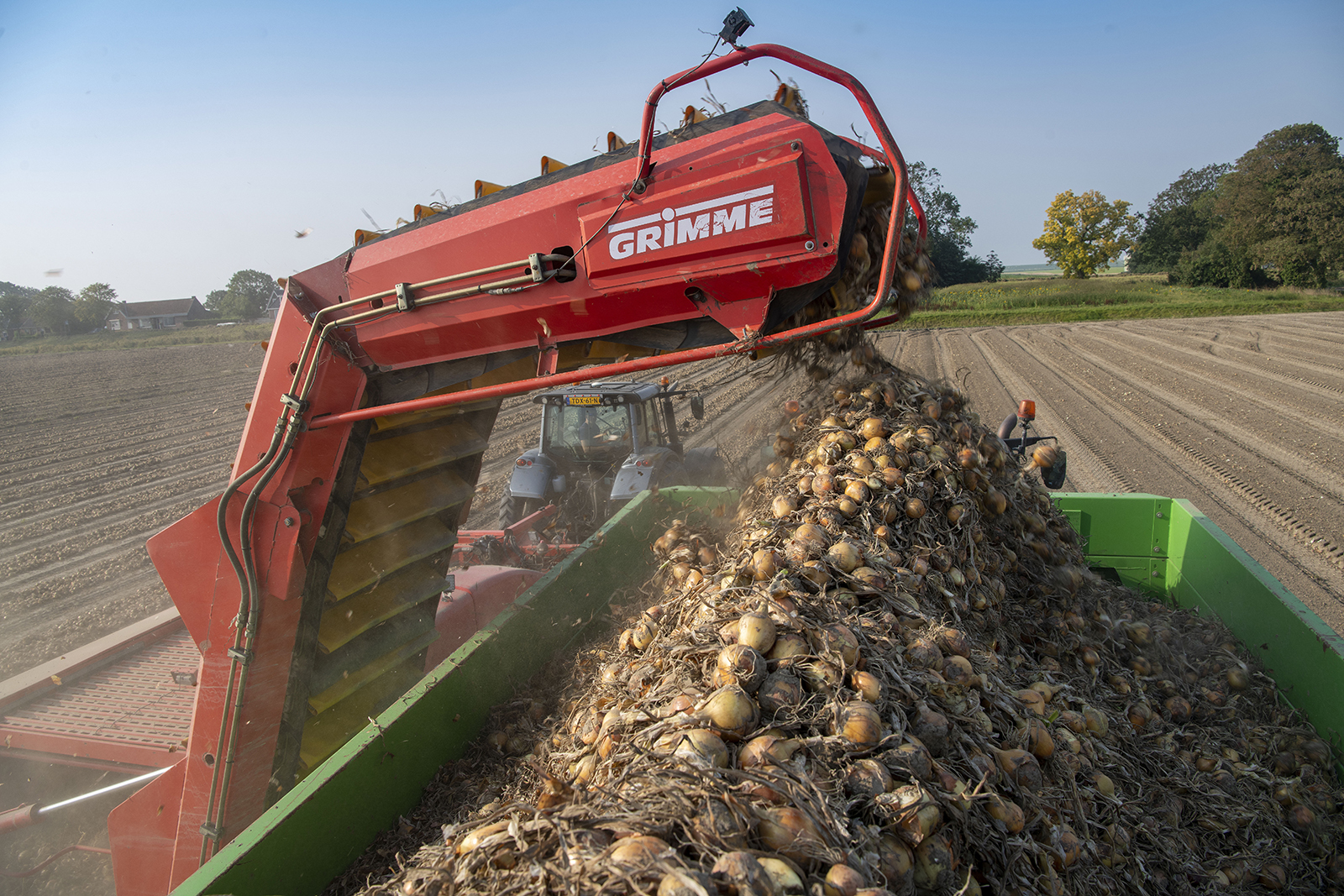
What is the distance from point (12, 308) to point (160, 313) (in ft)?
54.7

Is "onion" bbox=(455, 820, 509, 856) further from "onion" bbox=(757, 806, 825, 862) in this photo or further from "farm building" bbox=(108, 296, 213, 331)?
"farm building" bbox=(108, 296, 213, 331)

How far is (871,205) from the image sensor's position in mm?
2264

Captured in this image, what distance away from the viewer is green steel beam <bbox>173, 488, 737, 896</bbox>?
1861 millimetres

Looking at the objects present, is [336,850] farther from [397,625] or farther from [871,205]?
[871,205]

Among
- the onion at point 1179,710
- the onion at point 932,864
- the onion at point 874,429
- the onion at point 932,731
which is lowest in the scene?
the onion at point 1179,710

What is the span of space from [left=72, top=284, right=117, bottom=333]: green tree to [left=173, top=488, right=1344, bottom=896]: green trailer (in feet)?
185

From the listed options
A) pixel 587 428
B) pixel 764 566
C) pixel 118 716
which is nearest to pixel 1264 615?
pixel 764 566

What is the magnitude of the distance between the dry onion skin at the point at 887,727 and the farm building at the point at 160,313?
2509 inches

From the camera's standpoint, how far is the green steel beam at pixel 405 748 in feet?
6.11

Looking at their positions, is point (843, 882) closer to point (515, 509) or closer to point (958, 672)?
point (958, 672)

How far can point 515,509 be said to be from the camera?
6855 mm

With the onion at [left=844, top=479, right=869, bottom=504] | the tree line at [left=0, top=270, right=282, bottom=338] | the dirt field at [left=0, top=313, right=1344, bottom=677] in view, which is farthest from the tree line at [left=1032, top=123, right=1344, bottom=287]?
the tree line at [left=0, top=270, right=282, bottom=338]

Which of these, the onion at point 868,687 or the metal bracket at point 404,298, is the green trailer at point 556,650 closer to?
the metal bracket at point 404,298

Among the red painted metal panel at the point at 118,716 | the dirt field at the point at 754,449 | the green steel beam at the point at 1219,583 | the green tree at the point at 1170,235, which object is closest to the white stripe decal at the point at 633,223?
the dirt field at the point at 754,449
